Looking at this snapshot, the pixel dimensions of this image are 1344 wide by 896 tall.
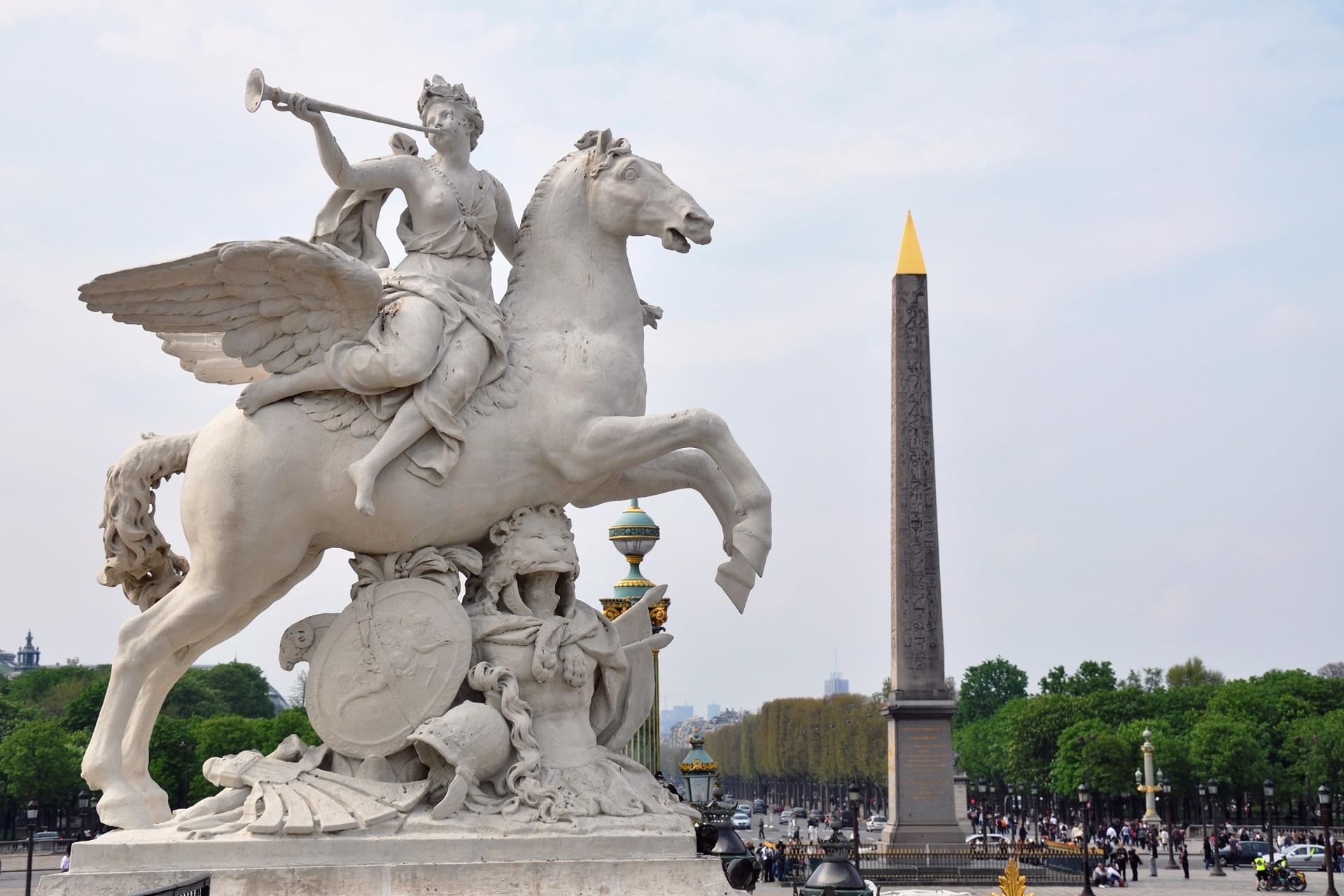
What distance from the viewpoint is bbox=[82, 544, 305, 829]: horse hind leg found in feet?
25.3

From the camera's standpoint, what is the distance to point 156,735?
141 feet

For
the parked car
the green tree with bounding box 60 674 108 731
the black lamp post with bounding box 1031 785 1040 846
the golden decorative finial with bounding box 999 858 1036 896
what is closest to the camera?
the golden decorative finial with bounding box 999 858 1036 896

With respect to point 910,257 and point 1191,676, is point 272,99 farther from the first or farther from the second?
point 1191,676

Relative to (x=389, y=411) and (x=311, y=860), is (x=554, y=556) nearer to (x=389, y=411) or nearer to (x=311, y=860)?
(x=389, y=411)

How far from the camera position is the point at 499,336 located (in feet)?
26.2

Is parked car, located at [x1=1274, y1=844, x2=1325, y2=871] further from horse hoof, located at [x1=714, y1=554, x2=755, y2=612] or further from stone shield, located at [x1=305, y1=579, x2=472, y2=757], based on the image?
stone shield, located at [x1=305, y1=579, x2=472, y2=757]

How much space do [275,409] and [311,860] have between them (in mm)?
2271

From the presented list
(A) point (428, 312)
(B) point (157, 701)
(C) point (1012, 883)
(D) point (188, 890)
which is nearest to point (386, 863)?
(D) point (188, 890)

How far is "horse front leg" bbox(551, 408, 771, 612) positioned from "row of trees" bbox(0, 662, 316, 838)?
78.6 ft

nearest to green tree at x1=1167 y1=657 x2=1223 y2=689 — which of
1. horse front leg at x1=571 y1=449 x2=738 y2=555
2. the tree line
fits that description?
the tree line

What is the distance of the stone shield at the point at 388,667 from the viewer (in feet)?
24.7

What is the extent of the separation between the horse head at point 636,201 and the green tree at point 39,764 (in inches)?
1809

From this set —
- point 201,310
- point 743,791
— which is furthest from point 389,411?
point 743,791

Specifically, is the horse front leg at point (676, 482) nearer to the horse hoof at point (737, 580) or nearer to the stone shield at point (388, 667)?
the horse hoof at point (737, 580)
